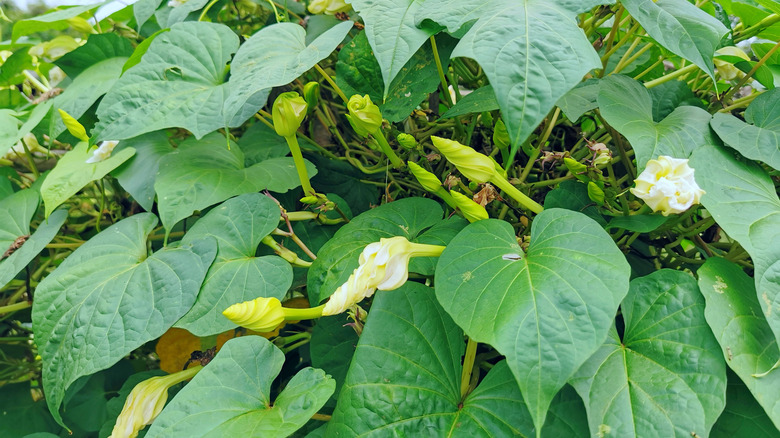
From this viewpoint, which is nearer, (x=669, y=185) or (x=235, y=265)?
(x=669, y=185)

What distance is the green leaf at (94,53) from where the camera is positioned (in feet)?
3.41

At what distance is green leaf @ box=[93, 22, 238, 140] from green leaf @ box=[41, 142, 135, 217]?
0.10 meters

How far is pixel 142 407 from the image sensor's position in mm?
658

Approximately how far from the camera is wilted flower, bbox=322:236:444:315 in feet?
1.65

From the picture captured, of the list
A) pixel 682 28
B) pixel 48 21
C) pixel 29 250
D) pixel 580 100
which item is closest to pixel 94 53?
pixel 48 21

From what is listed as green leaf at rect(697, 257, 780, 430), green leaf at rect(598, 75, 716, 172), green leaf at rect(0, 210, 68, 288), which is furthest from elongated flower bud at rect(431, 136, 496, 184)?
green leaf at rect(0, 210, 68, 288)

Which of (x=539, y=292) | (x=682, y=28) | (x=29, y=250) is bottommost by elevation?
(x=29, y=250)

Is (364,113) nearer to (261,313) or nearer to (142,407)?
(261,313)

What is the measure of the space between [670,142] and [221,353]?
562 mm

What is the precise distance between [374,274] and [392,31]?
0.88 feet

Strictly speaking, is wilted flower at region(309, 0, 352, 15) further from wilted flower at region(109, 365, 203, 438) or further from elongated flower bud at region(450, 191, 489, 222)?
wilted flower at region(109, 365, 203, 438)

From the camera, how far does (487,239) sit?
551 millimetres

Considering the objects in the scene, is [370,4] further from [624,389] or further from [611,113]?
[624,389]

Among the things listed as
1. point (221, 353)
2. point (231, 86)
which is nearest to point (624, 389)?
point (221, 353)
